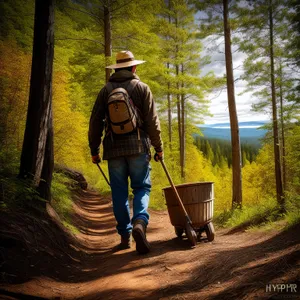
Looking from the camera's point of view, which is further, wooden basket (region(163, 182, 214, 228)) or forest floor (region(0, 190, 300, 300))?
wooden basket (region(163, 182, 214, 228))

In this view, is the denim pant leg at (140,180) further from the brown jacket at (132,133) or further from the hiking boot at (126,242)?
the hiking boot at (126,242)

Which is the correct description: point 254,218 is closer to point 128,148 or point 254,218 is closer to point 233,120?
point 233,120

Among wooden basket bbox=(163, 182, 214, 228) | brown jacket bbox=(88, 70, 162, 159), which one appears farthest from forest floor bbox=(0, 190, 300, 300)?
brown jacket bbox=(88, 70, 162, 159)

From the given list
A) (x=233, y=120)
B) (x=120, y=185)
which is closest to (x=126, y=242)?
(x=120, y=185)

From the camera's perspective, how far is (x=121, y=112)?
359 cm

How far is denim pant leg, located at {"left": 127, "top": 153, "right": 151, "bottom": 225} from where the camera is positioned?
149 inches

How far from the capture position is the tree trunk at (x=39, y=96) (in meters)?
4.28

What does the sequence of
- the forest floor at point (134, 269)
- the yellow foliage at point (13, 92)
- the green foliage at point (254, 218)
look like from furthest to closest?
the green foliage at point (254, 218)
the yellow foliage at point (13, 92)
the forest floor at point (134, 269)

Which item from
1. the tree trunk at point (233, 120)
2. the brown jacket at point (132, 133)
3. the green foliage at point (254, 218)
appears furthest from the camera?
the tree trunk at point (233, 120)

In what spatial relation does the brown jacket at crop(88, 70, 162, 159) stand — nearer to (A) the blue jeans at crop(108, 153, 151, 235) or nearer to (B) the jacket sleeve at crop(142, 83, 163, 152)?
(B) the jacket sleeve at crop(142, 83, 163, 152)

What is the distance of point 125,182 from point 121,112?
100 cm

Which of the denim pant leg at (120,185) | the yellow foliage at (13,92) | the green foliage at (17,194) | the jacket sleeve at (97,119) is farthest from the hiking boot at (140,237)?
the yellow foliage at (13,92)

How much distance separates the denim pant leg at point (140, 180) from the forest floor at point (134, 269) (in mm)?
533

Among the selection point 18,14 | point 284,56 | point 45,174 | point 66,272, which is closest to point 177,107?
point 284,56
